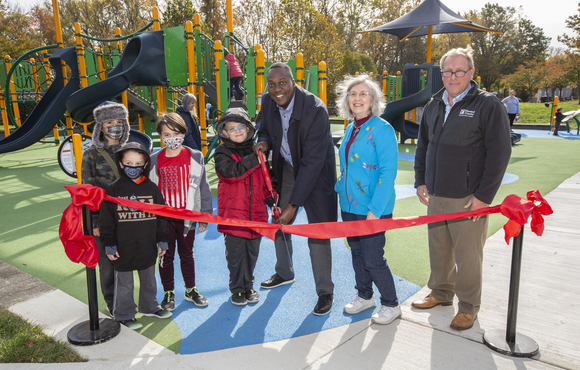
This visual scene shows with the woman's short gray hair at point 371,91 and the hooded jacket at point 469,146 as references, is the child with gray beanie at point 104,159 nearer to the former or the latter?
the woman's short gray hair at point 371,91

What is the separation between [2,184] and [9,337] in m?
6.93

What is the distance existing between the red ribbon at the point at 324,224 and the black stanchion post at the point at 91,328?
11cm

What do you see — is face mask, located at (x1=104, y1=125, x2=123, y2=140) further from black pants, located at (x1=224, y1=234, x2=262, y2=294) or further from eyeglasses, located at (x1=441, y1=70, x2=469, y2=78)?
eyeglasses, located at (x1=441, y1=70, x2=469, y2=78)

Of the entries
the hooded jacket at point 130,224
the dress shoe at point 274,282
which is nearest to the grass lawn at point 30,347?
the hooded jacket at point 130,224

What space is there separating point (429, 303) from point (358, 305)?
572 mm

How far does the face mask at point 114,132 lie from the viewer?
10.1 ft

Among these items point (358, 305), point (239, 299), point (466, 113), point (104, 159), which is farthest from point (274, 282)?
point (466, 113)

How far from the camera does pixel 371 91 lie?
283 centimetres

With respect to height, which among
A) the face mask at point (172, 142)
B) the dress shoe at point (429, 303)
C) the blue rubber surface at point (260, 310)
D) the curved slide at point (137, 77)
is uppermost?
the curved slide at point (137, 77)

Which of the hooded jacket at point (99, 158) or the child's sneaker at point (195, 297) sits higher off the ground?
the hooded jacket at point (99, 158)

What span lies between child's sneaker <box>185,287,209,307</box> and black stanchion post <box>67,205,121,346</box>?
0.65 m

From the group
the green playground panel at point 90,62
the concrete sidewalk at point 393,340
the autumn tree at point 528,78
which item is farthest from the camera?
the autumn tree at point 528,78

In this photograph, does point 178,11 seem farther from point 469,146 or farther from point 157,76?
point 469,146

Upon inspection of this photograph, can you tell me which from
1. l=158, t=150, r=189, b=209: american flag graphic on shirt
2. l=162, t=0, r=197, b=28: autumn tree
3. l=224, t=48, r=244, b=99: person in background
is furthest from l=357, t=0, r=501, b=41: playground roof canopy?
l=162, t=0, r=197, b=28: autumn tree
